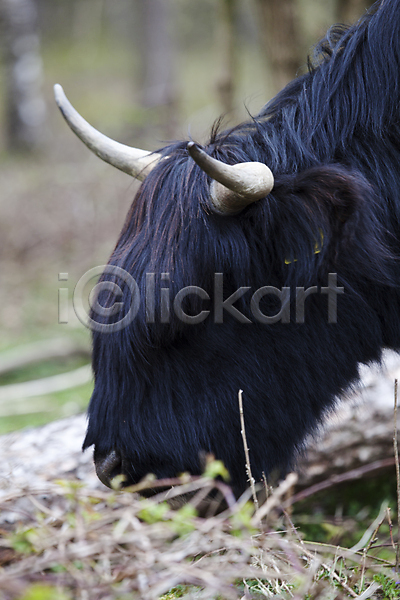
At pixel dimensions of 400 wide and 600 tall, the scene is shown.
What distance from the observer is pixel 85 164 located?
1277cm

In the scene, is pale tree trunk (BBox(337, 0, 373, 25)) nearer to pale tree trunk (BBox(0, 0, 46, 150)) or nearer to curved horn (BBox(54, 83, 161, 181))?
curved horn (BBox(54, 83, 161, 181))

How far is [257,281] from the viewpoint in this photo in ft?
7.86

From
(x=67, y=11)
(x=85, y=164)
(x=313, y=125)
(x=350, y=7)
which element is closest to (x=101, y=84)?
(x=67, y=11)

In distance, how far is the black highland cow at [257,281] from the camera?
2322 millimetres

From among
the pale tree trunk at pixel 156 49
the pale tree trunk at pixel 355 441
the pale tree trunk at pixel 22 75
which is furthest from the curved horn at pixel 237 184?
the pale tree trunk at pixel 156 49

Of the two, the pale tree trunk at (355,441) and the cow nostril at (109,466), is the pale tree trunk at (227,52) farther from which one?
the cow nostril at (109,466)

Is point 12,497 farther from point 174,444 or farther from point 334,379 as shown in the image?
point 334,379

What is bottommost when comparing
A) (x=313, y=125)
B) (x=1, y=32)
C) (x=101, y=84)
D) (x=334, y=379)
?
(x=334, y=379)

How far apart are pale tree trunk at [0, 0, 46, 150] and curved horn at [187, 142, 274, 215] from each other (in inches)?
549

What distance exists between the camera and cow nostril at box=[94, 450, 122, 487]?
2516mm

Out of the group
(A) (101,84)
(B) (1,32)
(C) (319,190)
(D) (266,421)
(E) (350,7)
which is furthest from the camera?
(A) (101,84)

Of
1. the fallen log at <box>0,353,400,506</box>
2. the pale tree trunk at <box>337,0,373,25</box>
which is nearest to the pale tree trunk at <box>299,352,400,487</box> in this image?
the fallen log at <box>0,353,400,506</box>

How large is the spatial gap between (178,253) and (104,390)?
66 centimetres

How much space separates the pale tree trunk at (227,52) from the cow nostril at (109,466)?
19.1 feet
